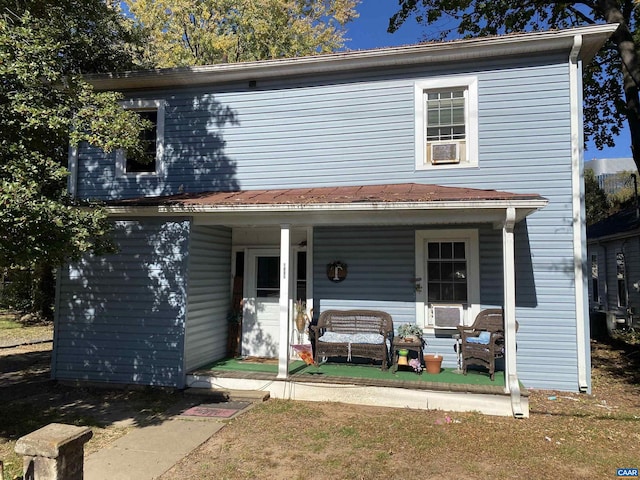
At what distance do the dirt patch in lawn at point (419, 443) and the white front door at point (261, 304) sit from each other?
2.07 metres

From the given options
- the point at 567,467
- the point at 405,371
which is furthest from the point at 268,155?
the point at 567,467

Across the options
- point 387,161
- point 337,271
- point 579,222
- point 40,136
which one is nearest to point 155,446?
point 40,136

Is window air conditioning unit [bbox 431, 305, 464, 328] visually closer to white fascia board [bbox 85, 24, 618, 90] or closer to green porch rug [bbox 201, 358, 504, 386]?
green porch rug [bbox 201, 358, 504, 386]

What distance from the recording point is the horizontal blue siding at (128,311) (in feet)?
23.9

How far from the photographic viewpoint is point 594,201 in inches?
1199

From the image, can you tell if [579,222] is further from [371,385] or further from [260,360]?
[260,360]

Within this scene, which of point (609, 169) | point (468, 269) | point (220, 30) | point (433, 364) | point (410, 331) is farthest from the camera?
point (609, 169)

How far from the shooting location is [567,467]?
4336 millimetres

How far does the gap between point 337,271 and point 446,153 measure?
9.17 feet

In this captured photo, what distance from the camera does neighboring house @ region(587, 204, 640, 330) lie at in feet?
46.7

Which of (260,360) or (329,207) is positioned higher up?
(329,207)

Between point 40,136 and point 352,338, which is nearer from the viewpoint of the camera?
point 40,136

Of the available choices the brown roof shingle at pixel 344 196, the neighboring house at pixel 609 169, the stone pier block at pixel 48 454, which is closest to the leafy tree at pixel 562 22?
the brown roof shingle at pixel 344 196

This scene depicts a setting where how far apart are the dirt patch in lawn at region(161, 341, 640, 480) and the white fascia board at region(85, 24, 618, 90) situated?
5561 mm
